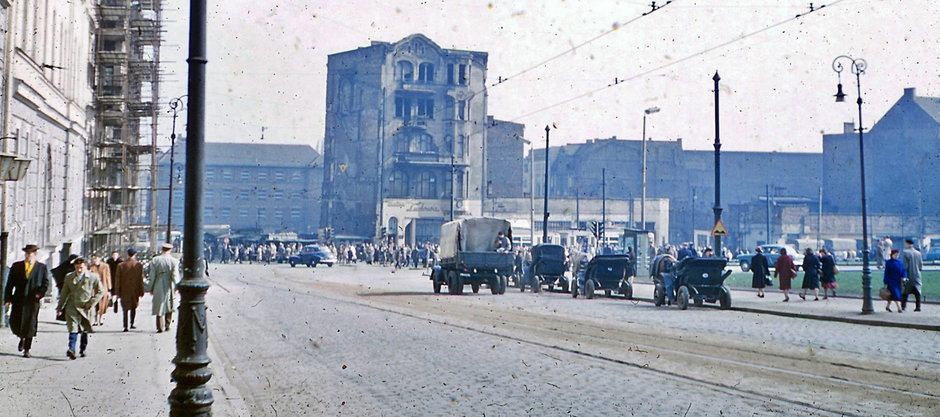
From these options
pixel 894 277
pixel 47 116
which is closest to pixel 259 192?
pixel 47 116

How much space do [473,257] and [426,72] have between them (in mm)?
55689

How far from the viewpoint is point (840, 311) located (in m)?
22.0

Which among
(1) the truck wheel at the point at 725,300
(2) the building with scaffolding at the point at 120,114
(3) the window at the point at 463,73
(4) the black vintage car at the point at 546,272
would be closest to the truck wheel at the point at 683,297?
(1) the truck wheel at the point at 725,300

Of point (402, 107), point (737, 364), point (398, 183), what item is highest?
point (402, 107)

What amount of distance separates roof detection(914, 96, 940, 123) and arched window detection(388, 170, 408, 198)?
173 feet

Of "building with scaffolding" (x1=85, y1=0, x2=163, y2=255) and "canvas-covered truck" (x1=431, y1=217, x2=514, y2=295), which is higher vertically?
"building with scaffolding" (x1=85, y1=0, x2=163, y2=255)

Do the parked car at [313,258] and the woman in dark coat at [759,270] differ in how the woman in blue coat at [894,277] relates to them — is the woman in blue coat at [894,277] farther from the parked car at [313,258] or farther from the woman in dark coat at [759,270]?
the parked car at [313,258]

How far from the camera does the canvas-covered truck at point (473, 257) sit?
3108 centimetres

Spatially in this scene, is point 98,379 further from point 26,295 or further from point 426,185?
point 426,185

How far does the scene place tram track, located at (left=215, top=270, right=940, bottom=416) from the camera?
9.33 metres

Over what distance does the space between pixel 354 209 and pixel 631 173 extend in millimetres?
33358

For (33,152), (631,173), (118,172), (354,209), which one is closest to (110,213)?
(118,172)

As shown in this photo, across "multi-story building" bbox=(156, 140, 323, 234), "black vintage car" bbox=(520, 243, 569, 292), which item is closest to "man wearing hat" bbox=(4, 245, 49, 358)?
"black vintage car" bbox=(520, 243, 569, 292)

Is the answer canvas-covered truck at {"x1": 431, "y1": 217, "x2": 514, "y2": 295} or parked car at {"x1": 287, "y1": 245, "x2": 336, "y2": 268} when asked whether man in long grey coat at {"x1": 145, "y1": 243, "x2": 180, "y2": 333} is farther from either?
parked car at {"x1": 287, "y1": 245, "x2": 336, "y2": 268}
